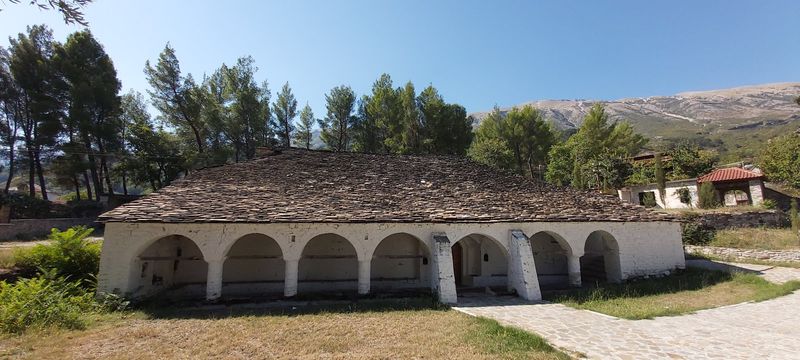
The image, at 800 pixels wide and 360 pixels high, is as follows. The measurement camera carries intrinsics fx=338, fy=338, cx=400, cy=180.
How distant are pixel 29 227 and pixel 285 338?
2525 centimetres

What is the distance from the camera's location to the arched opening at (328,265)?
12836 millimetres

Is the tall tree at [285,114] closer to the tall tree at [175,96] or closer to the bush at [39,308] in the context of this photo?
the tall tree at [175,96]

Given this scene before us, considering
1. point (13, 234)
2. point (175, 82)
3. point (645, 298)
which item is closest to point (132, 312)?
point (645, 298)

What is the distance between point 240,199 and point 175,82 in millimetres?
24915

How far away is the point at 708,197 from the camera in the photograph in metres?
22.3

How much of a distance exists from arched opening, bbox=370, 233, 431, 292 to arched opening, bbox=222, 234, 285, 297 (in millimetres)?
3632

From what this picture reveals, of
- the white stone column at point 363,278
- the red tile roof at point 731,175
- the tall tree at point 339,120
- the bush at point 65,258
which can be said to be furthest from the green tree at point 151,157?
the red tile roof at point 731,175

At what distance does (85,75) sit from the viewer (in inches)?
1096

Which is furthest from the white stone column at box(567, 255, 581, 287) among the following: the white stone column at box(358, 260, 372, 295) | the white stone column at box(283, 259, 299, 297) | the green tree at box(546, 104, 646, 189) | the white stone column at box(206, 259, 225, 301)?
the green tree at box(546, 104, 646, 189)

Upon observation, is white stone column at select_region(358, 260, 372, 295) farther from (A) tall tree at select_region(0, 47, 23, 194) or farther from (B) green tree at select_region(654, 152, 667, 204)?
(A) tall tree at select_region(0, 47, 23, 194)

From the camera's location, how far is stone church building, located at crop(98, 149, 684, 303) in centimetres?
1045

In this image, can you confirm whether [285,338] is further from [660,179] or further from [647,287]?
[660,179]

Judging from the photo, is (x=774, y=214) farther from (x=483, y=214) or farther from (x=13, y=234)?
(x=13, y=234)

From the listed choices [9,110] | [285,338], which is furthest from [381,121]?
[9,110]
